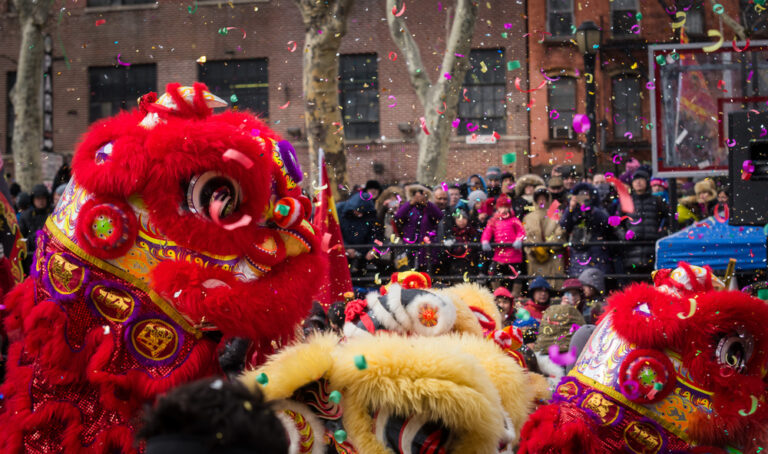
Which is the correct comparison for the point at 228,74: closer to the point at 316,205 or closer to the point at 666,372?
the point at 316,205

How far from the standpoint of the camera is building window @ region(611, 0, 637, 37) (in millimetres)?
21484

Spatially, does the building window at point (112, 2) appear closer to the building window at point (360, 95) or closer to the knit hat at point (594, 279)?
the building window at point (360, 95)

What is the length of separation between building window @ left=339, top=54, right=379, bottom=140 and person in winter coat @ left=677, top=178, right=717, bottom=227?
42.1 ft

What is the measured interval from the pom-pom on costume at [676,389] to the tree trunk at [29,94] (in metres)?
15.3

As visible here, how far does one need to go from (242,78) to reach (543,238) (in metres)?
14.9

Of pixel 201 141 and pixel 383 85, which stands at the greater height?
pixel 383 85

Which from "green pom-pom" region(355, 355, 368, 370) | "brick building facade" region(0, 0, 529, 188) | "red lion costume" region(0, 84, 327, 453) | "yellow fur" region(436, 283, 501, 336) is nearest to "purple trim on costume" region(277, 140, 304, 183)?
"red lion costume" region(0, 84, 327, 453)

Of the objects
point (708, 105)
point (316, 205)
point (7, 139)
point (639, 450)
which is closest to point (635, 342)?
point (639, 450)

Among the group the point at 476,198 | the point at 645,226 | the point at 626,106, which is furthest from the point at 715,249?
the point at 626,106

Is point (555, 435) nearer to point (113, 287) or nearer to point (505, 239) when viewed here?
point (113, 287)

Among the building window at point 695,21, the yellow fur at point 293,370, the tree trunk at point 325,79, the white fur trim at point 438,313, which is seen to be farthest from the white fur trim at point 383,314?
the building window at point 695,21

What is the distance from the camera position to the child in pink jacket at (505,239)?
8.78m

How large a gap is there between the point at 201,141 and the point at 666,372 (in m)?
1.78

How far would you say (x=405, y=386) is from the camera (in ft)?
8.38
